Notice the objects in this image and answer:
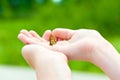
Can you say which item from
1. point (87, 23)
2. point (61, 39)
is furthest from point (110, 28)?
point (61, 39)

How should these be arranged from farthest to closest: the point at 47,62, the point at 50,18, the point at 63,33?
the point at 50,18
the point at 63,33
the point at 47,62

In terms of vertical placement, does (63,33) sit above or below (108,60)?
above

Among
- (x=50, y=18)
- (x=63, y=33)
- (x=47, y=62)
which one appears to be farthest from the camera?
(x=50, y=18)

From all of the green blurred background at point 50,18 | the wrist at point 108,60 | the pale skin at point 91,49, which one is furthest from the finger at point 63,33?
the green blurred background at point 50,18

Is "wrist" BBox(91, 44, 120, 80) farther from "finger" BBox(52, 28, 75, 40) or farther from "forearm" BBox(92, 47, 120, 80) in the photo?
"finger" BBox(52, 28, 75, 40)

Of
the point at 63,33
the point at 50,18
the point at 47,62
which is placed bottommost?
the point at 47,62

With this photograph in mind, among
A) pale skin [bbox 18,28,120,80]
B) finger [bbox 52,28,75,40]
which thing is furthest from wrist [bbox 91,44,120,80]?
finger [bbox 52,28,75,40]

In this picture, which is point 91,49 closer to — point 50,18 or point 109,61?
point 109,61

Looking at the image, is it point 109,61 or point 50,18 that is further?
point 50,18

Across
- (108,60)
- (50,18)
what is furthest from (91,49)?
(50,18)
